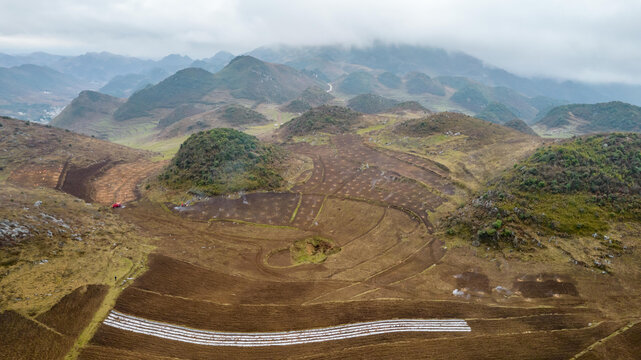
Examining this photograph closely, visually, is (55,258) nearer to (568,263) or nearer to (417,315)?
(417,315)

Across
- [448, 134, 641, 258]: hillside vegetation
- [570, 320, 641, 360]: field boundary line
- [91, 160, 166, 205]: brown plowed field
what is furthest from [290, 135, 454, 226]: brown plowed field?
[91, 160, 166, 205]: brown plowed field

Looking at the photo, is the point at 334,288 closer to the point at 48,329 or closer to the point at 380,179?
the point at 48,329

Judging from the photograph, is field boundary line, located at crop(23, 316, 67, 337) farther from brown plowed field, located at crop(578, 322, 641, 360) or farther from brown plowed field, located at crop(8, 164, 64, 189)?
brown plowed field, located at crop(578, 322, 641, 360)

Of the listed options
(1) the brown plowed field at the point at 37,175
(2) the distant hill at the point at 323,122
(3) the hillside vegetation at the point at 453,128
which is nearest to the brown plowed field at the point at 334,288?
(1) the brown plowed field at the point at 37,175

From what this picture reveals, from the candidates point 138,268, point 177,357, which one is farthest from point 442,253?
point 138,268

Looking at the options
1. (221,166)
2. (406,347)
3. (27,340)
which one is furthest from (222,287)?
(221,166)

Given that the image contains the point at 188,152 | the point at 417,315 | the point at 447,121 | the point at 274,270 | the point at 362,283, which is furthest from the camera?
the point at 447,121
